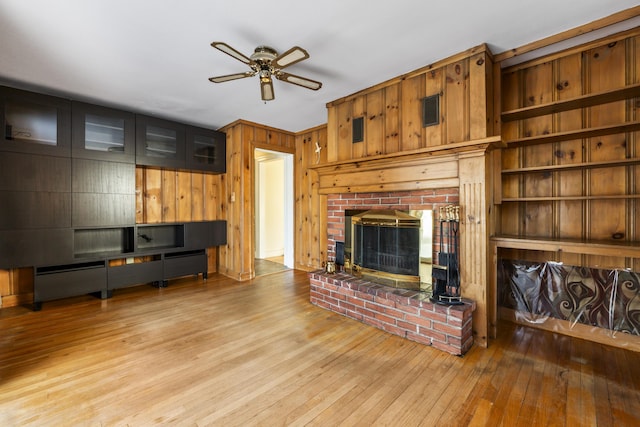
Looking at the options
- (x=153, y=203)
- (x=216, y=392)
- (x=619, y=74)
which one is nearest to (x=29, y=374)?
(x=216, y=392)

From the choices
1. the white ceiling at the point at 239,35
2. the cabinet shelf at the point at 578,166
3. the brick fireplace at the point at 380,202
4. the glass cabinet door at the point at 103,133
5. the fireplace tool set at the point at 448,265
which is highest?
the white ceiling at the point at 239,35

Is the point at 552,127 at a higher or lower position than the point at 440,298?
higher

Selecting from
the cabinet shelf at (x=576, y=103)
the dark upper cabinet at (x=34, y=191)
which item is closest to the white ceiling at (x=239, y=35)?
the cabinet shelf at (x=576, y=103)

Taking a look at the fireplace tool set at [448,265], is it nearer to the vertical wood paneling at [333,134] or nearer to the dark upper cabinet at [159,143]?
the vertical wood paneling at [333,134]

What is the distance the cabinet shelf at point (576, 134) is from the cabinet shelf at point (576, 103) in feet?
0.78

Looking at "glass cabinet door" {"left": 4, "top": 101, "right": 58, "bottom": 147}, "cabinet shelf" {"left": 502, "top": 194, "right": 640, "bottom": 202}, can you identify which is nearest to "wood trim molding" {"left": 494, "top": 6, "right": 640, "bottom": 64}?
"cabinet shelf" {"left": 502, "top": 194, "right": 640, "bottom": 202}

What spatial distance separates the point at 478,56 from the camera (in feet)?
7.93

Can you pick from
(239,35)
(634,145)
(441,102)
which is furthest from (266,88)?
(634,145)

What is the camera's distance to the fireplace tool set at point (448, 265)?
2.46 meters

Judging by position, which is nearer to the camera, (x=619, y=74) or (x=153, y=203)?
(x=619, y=74)

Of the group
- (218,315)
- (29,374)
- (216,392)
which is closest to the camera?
(216,392)

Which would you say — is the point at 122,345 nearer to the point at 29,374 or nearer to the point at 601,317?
the point at 29,374

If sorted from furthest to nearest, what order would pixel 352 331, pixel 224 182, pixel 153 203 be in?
pixel 224 182
pixel 153 203
pixel 352 331

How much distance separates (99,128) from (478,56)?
425cm
